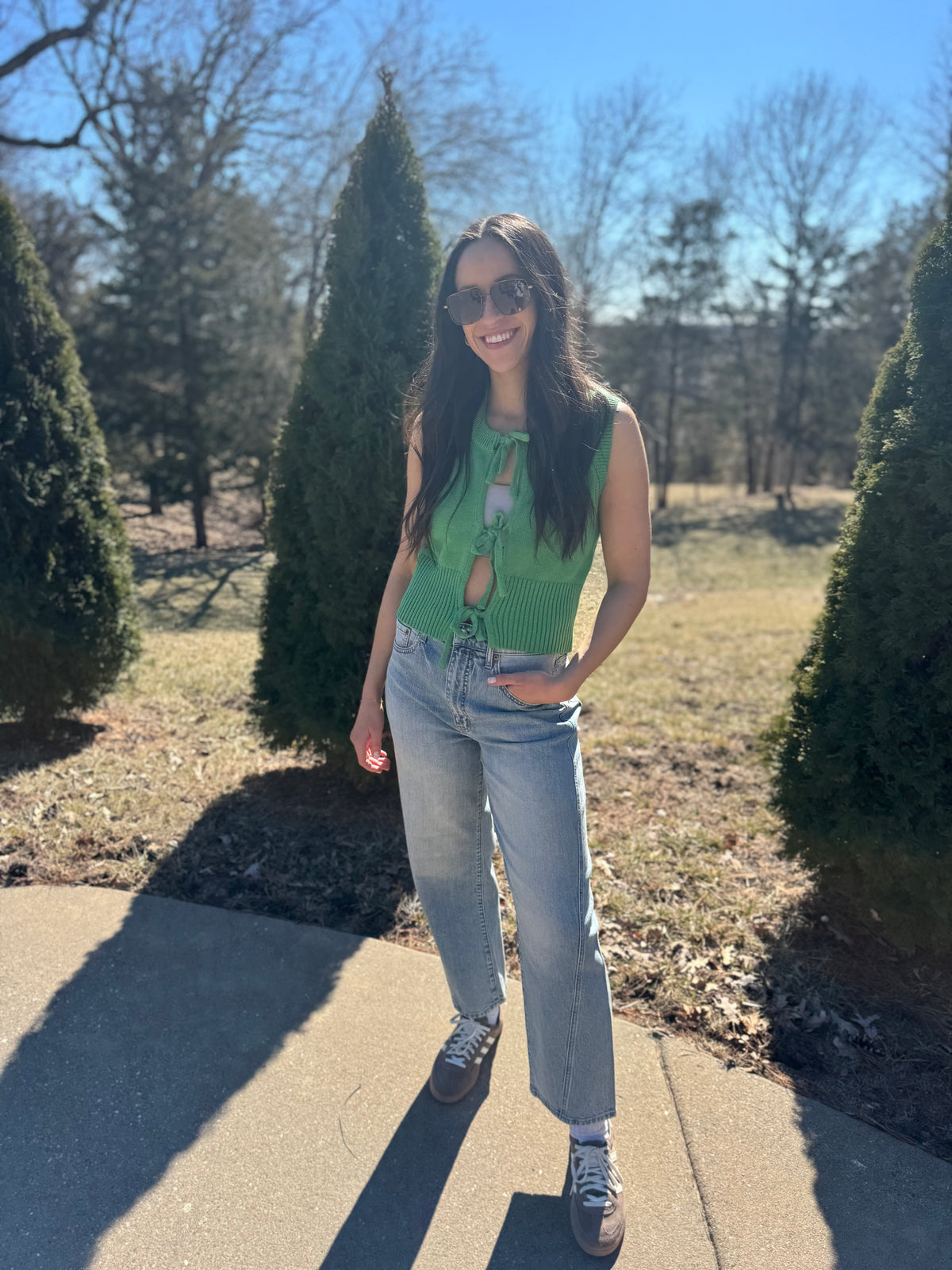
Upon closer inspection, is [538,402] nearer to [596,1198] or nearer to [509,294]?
[509,294]

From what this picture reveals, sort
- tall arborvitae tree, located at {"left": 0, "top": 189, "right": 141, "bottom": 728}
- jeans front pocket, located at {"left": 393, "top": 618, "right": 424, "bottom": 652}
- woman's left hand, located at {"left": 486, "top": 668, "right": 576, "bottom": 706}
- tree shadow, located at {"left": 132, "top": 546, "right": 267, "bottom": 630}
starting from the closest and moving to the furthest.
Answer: woman's left hand, located at {"left": 486, "top": 668, "right": 576, "bottom": 706} → jeans front pocket, located at {"left": 393, "top": 618, "right": 424, "bottom": 652} → tall arborvitae tree, located at {"left": 0, "top": 189, "right": 141, "bottom": 728} → tree shadow, located at {"left": 132, "top": 546, "right": 267, "bottom": 630}

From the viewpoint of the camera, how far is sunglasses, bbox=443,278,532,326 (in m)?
1.87

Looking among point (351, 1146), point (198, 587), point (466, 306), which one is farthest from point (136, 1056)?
point (198, 587)

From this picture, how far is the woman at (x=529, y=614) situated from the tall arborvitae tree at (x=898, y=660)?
100 cm

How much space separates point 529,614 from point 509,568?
0.11 metres

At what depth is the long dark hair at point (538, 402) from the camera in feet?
6.02

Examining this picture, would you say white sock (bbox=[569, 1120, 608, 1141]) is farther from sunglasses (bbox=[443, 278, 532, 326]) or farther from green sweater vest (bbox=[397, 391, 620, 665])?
sunglasses (bbox=[443, 278, 532, 326])

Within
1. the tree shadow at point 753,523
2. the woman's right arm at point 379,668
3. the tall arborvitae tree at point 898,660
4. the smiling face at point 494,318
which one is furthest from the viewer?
the tree shadow at point 753,523

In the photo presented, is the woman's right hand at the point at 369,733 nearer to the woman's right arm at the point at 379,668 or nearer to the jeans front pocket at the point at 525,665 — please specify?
the woman's right arm at the point at 379,668

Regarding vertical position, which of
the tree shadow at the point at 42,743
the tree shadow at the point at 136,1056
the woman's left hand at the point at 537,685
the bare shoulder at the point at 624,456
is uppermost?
the bare shoulder at the point at 624,456

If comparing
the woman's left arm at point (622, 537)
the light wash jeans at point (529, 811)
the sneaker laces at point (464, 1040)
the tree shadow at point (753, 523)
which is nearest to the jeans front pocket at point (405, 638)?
the light wash jeans at point (529, 811)

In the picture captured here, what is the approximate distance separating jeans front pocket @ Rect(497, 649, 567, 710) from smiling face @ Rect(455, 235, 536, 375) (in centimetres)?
66

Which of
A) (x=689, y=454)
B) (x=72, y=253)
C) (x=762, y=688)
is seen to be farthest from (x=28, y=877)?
(x=689, y=454)

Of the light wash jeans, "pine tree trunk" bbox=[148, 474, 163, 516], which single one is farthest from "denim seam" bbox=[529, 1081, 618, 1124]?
"pine tree trunk" bbox=[148, 474, 163, 516]
